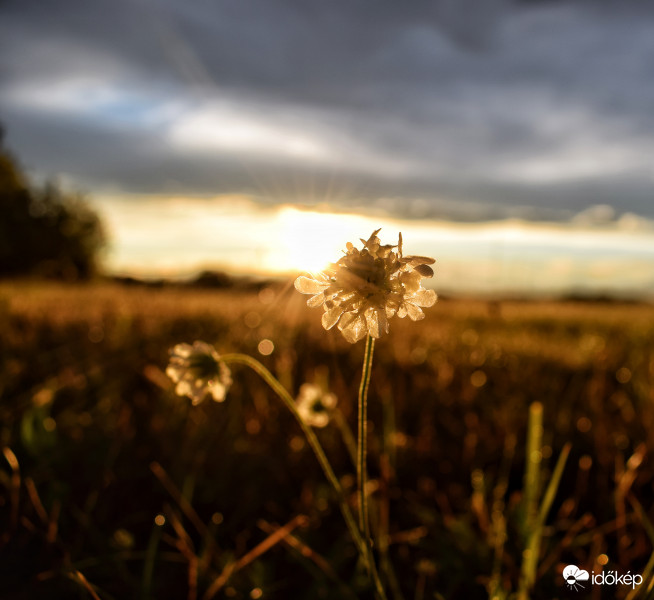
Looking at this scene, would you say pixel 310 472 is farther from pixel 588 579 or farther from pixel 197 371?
pixel 197 371

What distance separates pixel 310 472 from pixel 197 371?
1250mm

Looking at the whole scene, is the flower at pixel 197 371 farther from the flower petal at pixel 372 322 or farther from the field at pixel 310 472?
the flower petal at pixel 372 322

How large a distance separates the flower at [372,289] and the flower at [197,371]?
1.46ft

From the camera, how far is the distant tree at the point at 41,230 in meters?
34.6

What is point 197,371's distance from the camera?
147cm

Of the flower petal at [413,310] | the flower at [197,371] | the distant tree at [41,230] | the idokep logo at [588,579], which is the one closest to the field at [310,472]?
the idokep logo at [588,579]

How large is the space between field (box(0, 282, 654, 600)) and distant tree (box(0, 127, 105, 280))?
103ft

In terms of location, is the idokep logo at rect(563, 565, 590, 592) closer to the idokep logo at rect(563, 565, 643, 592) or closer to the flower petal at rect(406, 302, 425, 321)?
the idokep logo at rect(563, 565, 643, 592)

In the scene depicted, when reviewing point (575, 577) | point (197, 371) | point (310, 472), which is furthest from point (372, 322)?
point (310, 472)

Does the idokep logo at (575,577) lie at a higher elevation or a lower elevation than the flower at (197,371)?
lower

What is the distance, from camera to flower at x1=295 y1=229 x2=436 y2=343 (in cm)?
109

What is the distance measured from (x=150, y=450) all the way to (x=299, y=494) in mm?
670

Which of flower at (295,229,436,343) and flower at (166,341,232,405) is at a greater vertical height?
flower at (295,229,436,343)

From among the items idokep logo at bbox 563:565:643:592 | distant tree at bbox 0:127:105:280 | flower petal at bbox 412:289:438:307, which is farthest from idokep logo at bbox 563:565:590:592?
distant tree at bbox 0:127:105:280
